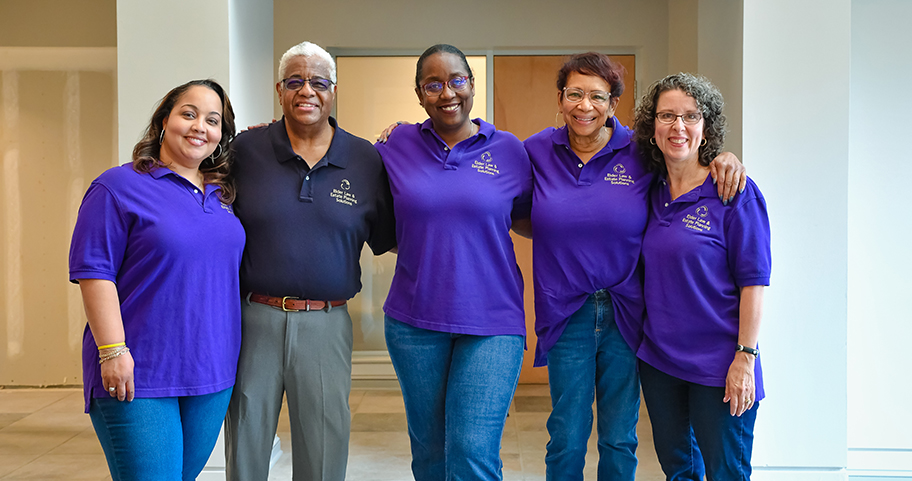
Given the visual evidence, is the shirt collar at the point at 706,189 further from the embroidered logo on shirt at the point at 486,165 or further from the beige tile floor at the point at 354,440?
the beige tile floor at the point at 354,440

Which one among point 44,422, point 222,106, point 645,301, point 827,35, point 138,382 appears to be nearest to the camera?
point 138,382

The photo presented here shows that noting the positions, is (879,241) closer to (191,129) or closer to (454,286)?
(454,286)

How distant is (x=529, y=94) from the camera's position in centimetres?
519

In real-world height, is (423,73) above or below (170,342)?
above

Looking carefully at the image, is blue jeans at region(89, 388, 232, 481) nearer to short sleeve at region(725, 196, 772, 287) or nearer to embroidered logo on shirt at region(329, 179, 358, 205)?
embroidered logo on shirt at region(329, 179, 358, 205)

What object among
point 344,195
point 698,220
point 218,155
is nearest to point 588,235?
point 698,220

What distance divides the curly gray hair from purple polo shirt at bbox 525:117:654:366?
61mm

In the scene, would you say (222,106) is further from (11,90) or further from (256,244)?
(11,90)

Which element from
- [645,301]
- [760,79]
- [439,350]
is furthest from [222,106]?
[760,79]

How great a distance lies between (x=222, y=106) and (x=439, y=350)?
1059 mm

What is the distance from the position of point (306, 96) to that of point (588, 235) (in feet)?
3.46

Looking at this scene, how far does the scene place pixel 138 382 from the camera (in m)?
1.84

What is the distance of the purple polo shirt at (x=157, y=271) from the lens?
5.96ft

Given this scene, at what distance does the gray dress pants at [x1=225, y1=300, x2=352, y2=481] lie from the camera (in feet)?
6.91
